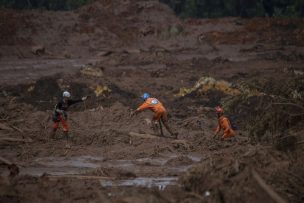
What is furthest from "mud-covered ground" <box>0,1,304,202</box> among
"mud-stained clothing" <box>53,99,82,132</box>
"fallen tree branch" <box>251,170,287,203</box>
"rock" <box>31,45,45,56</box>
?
"mud-stained clothing" <box>53,99,82,132</box>

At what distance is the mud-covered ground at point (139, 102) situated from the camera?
34.6 feet

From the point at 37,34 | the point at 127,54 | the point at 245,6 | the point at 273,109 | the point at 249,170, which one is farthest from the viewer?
the point at 245,6

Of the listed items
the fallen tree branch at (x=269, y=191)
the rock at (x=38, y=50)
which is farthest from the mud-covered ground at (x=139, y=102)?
the rock at (x=38, y=50)

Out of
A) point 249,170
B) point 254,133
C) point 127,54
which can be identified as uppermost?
point 249,170

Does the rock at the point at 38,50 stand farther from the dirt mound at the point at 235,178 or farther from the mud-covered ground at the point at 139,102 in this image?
the dirt mound at the point at 235,178

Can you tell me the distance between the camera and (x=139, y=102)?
915 inches

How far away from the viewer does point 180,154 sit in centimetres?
1597

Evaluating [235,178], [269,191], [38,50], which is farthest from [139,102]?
[269,191]

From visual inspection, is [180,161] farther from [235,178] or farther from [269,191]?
[269,191]

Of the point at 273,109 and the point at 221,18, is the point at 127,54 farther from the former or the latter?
the point at 273,109

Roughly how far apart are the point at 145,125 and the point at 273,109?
7.22 m

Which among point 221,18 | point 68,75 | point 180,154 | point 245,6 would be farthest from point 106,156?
point 245,6

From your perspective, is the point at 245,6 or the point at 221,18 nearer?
the point at 221,18

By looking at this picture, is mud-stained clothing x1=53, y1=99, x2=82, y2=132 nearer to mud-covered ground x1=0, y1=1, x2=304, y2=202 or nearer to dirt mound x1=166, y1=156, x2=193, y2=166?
mud-covered ground x1=0, y1=1, x2=304, y2=202
